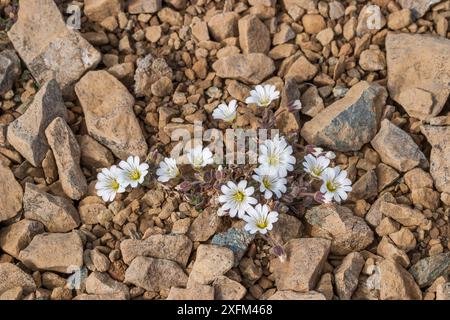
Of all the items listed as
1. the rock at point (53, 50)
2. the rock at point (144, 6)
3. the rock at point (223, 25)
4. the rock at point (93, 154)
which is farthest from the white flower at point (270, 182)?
the rock at point (144, 6)

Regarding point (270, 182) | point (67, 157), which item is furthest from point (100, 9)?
point (270, 182)

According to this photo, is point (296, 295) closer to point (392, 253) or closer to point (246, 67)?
point (392, 253)

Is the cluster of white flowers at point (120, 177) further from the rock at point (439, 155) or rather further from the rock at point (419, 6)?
the rock at point (419, 6)

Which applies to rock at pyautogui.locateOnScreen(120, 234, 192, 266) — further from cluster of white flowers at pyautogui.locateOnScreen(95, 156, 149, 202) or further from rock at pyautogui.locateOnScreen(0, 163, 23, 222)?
rock at pyautogui.locateOnScreen(0, 163, 23, 222)

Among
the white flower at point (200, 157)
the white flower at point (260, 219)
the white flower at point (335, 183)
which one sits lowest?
the white flower at point (260, 219)

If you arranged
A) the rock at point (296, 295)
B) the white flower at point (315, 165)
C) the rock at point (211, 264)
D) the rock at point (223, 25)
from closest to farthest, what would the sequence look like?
the rock at point (296, 295) → the rock at point (211, 264) → the white flower at point (315, 165) → the rock at point (223, 25)

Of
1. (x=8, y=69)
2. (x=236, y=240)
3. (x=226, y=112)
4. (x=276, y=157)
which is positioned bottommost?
(x=236, y=240)

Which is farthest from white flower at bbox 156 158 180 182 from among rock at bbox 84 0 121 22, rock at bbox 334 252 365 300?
rock at bbox 84 0 121 22
